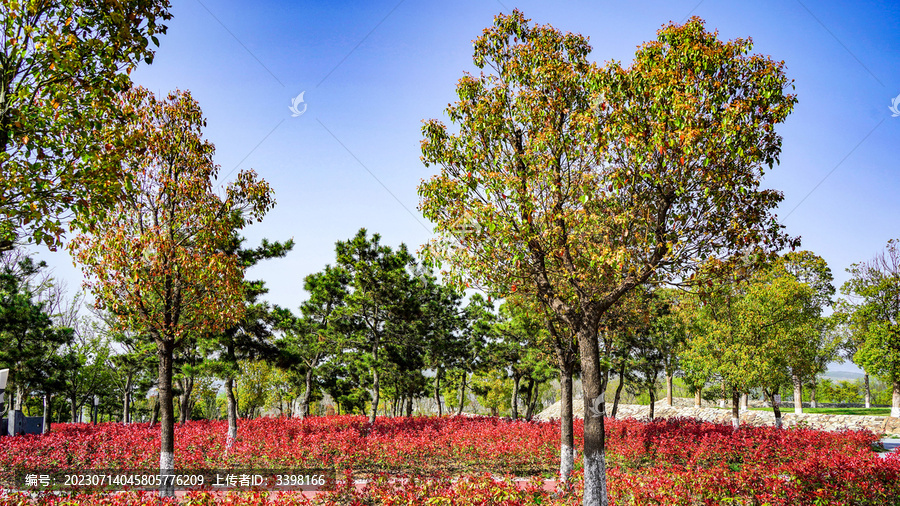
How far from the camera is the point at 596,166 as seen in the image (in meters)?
8.55

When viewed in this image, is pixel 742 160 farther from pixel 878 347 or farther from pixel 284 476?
pixel 878 347

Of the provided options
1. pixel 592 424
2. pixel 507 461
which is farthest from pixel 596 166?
pixel 507 461

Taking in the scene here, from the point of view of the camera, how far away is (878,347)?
82.6 ft

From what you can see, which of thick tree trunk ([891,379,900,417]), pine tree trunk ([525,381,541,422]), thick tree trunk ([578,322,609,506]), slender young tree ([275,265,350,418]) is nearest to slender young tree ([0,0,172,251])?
thick tree trunk ([578,322,609,506])

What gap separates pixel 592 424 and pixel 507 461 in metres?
7.90

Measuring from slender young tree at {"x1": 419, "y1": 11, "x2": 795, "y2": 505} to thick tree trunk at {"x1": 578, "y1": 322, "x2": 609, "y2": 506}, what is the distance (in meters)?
0.02

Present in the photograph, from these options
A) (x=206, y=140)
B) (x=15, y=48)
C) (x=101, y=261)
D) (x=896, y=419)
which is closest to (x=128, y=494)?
(x=101, y=261)

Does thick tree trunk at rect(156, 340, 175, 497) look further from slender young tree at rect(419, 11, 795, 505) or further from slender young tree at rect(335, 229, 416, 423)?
slender young tree at rect(335, 229, 416, 423)

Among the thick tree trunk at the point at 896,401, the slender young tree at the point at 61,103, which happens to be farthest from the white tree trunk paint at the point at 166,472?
the thick tree trunk at the point at 896,401

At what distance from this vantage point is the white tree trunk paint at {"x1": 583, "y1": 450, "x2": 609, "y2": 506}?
7270mm

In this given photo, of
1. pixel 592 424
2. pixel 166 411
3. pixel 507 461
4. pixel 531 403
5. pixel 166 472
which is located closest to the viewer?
pixel 592 424

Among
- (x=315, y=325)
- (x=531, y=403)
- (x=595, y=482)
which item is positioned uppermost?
(x=315, y=325)

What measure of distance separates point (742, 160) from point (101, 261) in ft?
37.5

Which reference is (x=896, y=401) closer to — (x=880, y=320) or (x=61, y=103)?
(x=880, y=320)
